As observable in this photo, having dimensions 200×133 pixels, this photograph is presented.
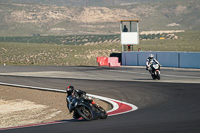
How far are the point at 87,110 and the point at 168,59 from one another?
27.2m

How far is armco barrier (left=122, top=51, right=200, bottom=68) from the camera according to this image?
36.5 m

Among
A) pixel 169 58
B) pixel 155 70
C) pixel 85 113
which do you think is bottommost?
pixel 85 113

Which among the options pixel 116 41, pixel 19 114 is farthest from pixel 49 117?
pixel 116 41

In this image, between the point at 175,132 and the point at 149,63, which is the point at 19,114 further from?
the point at 149,63

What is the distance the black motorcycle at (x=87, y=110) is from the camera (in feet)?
41.9

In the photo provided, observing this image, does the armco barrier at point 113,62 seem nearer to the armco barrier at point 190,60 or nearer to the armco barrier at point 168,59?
the armco barrier at point 168,59

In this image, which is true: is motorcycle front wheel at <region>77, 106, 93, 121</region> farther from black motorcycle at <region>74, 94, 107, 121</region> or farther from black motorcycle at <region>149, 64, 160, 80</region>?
black motorcycle at <region>149, 64, 160, 80</region>

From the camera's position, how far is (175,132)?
10.0 meters

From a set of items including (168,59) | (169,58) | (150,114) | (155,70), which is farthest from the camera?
(168,59)

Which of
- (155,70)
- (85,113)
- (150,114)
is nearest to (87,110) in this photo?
(85,113)

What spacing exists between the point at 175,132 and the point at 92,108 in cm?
339

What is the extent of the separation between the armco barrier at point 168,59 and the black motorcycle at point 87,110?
24391mm

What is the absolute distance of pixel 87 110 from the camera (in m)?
13.0

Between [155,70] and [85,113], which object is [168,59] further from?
[85,113]
